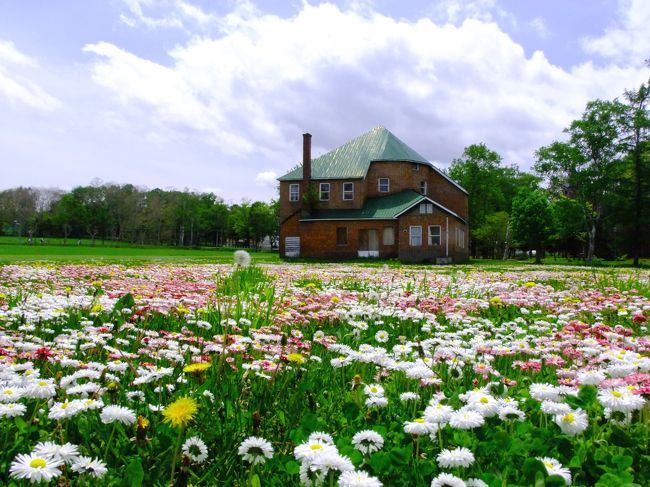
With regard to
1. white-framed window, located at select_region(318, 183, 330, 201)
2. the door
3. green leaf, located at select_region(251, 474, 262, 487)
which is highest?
white-framed window, located at select_region(318, 183, 330, 201)

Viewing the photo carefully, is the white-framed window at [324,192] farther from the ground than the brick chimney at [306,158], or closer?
closer

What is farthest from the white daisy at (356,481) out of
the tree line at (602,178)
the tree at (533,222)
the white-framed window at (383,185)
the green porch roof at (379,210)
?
the tree at (533,222)

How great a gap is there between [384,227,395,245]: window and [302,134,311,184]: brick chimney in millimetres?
8575

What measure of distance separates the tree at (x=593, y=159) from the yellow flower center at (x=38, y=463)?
165 ft

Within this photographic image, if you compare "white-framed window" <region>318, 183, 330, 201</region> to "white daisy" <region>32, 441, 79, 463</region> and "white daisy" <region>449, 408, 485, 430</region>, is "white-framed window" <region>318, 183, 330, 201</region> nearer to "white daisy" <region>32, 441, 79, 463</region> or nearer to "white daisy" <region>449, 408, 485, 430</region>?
"white daisy" <region>449, 408, 485, 430</region>

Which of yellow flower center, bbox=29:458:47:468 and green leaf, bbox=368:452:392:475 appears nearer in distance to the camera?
yellow flower center, bbox=29:458:47:468

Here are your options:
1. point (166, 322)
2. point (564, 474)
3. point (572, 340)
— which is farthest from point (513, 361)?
point (166, 322)

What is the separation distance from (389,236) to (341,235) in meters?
4.27

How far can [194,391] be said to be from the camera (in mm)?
2852

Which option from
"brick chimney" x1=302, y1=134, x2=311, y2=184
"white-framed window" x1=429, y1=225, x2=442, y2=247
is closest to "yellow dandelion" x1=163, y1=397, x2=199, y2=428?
"white-framed window" x1=429, y1=225, x2=442, y2=247

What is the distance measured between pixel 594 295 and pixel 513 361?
432cm

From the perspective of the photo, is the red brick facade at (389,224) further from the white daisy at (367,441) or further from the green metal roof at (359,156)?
the white daisy at (367,441)

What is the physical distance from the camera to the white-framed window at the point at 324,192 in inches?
1676

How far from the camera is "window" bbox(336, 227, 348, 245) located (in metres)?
40.4
